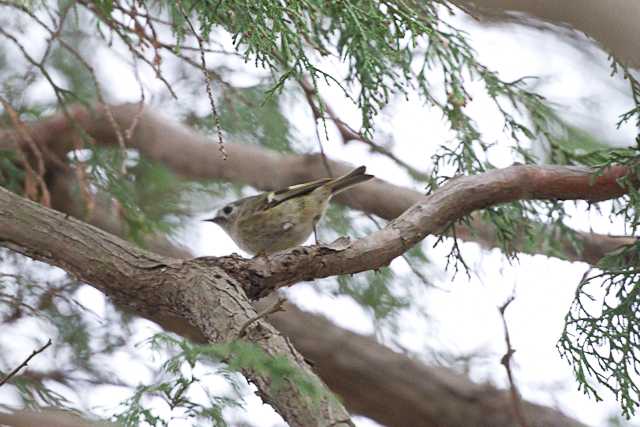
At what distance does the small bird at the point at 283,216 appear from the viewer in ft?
13.1

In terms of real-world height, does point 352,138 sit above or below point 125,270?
above

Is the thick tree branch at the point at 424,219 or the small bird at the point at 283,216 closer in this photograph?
the thick tree branch at the point at 424,219

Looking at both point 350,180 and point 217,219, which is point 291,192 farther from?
point 217,219

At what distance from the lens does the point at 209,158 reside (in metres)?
5.09

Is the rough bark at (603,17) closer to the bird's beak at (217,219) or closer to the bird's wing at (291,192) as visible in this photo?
the bird's wing at (291,192)

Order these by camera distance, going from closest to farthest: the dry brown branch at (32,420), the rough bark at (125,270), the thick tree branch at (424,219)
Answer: the dry brown branch at (32,420) < the rough bark at (125,270) < the thick tree branch at (424,219)

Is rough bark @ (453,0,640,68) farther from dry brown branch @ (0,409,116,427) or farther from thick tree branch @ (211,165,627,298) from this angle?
dry brown branch @ (0,409,116,427)

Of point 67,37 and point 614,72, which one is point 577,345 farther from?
→ point 67,37

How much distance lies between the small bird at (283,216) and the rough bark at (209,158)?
57 centimetres

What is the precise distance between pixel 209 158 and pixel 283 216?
116 cm

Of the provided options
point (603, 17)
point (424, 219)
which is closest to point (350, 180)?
point (424, 219)

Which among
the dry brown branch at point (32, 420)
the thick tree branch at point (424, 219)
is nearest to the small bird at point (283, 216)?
the thick tree branch at point (424, 219)

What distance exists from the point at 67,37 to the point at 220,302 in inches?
123

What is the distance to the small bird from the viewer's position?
157 inches
